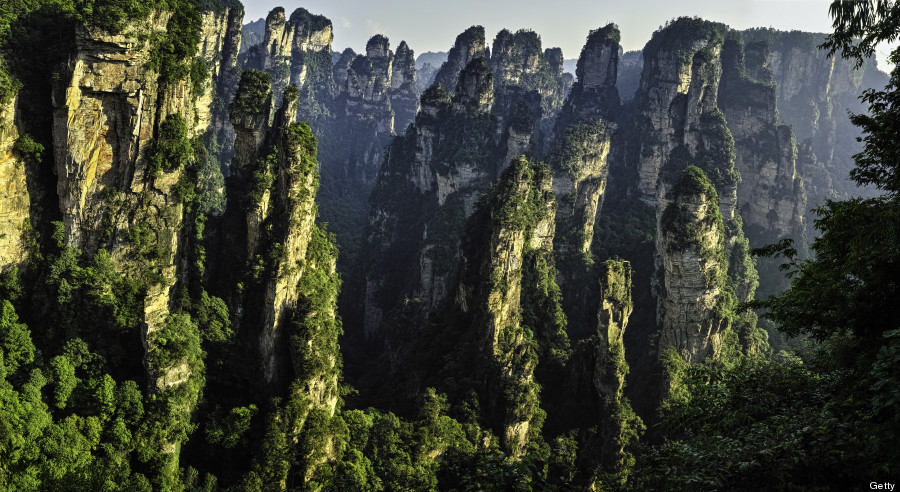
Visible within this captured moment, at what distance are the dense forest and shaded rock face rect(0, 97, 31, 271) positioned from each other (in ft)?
0.41

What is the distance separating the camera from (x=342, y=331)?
44.3 m

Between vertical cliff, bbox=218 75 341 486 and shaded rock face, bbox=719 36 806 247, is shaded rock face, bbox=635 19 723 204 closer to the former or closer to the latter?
shaded rock face, bbox=719 36 806 247

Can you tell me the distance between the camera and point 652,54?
8469 cm

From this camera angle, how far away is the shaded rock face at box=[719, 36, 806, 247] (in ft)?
250

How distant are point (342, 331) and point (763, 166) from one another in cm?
6468

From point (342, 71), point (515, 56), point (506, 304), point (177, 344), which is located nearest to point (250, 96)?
point (177, 344)

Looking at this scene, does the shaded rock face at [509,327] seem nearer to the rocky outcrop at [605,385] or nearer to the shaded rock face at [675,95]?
the rocky outcrop at [605,385]

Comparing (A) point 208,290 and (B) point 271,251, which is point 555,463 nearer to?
(B) point 271,251

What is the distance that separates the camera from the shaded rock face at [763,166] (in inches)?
3000

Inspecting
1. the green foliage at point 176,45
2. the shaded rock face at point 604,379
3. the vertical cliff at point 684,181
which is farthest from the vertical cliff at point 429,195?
the green foliage at point 176,45

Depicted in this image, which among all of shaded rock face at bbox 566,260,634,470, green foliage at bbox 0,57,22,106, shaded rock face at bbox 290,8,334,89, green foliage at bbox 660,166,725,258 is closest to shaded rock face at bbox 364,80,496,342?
shaded rock face at bbox 566,260,634,470

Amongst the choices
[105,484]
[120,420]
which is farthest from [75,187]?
[105,484]

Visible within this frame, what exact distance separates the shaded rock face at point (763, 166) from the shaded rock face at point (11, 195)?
79.4 meters

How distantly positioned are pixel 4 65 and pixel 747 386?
39417mm
